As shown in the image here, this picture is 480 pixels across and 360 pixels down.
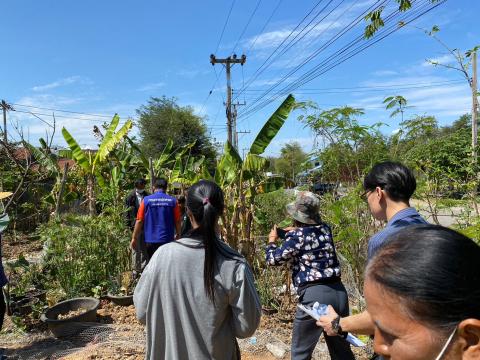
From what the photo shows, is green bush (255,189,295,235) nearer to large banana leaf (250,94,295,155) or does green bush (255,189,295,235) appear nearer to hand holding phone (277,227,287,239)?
large banana leaf (250,94,295,155)

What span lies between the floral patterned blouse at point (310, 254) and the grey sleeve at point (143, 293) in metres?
1.36

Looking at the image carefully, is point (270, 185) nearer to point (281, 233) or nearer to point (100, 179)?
point (281, 233)

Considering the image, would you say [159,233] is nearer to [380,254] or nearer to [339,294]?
[339,294]

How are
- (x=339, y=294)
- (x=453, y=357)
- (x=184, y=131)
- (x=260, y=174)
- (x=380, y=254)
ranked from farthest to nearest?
(x=184, y=131)
(x=260, y=174)
(x=339, y=294)
(x=380, y=254)
(x=453, y=357)

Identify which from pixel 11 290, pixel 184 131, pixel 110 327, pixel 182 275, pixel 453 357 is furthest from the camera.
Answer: pixel 184 131

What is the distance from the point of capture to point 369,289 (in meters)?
0.97

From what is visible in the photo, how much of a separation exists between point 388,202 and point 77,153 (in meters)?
9.35

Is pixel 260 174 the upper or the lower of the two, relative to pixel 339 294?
upper

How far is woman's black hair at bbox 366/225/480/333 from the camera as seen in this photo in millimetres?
837

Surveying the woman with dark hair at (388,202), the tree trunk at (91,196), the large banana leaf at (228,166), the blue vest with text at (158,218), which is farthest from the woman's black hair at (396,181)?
the tree trunk at (91,196)

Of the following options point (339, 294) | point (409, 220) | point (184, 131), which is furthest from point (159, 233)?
point (184, 131)

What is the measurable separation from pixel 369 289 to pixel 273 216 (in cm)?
977

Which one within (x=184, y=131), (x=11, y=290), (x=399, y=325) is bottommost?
(x=11, y=290)

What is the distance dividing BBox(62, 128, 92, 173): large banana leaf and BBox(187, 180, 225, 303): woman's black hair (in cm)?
860
